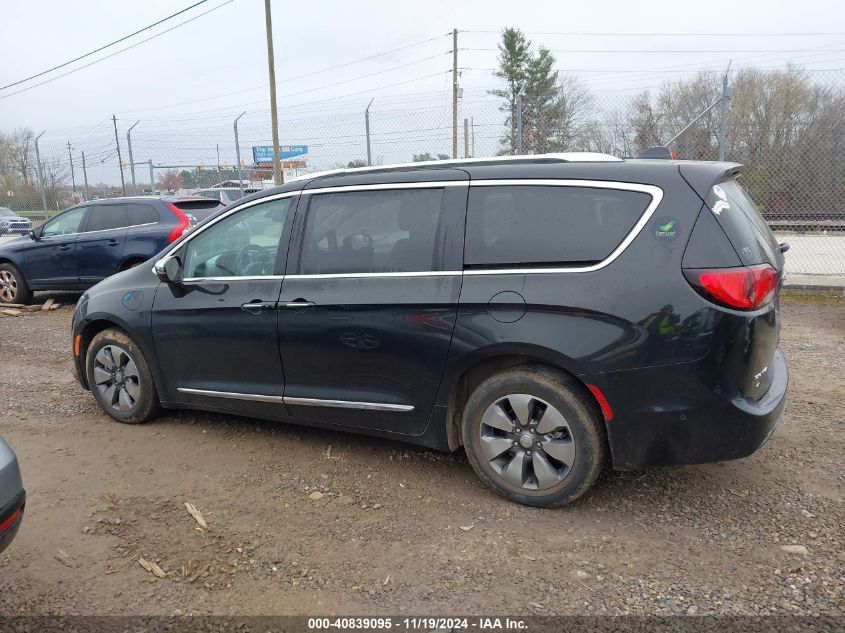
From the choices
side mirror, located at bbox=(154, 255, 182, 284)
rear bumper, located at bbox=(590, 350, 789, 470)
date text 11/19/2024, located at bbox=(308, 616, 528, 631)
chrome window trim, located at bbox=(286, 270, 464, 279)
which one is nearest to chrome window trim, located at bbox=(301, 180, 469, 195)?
chrome window trim, located at bbox=(286, 270, 464, 279)

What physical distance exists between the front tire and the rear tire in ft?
21.1

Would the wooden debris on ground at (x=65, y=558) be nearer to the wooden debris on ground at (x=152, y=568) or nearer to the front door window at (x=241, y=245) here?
the wooden debris on ground at (x=152, y=568)

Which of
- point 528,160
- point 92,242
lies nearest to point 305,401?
point 528,160

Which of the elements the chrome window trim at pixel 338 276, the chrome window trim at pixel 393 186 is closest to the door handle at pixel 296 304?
the chrome window trim at pixel 338 276

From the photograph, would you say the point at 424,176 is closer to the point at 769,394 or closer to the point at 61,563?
the point at 769,394

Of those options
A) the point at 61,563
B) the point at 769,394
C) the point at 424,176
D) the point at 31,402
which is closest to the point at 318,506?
the point at 61,563

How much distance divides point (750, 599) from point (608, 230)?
1.67 metres

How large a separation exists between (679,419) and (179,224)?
26.4 feet

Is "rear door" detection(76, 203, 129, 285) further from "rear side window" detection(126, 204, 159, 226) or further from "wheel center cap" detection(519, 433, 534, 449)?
"wheel center cap" detection(519, 433, 534, 449)

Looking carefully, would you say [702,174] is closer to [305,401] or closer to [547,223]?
[547,223]

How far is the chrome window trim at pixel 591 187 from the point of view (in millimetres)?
3000

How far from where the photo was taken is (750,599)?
2541mm

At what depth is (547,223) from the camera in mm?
3205

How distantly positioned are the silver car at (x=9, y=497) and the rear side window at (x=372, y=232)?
71.6 inches
